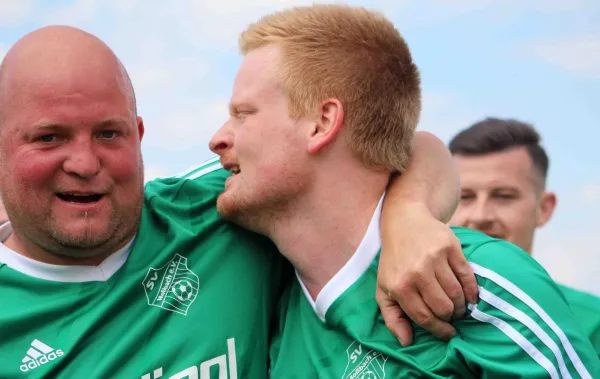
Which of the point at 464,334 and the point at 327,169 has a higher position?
the point at 327,169

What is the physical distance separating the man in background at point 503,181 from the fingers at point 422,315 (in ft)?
7.40

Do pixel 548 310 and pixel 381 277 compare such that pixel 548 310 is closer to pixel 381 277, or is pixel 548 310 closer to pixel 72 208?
pixel 381 277

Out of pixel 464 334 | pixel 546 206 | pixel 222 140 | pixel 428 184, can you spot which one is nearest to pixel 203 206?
pixel 222 140

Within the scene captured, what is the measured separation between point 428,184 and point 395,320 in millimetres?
607

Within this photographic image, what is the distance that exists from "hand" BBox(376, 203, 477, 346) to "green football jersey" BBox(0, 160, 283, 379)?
24.1 inches

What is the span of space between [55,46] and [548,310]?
6.48 feet

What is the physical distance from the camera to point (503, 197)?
494cm

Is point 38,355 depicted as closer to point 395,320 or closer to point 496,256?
point 395,320

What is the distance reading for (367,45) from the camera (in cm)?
308

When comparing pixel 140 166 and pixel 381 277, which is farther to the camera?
pixel 140 166

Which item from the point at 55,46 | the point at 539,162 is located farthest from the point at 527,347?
the point at 539,162

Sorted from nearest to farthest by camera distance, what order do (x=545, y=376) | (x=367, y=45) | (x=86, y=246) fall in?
(x=545, y=376) < (x=86, y=246) < (x=367, y=45)

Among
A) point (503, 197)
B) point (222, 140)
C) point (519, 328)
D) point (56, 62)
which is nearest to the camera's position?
point (519, 328)

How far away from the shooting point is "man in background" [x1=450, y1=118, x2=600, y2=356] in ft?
15.9
